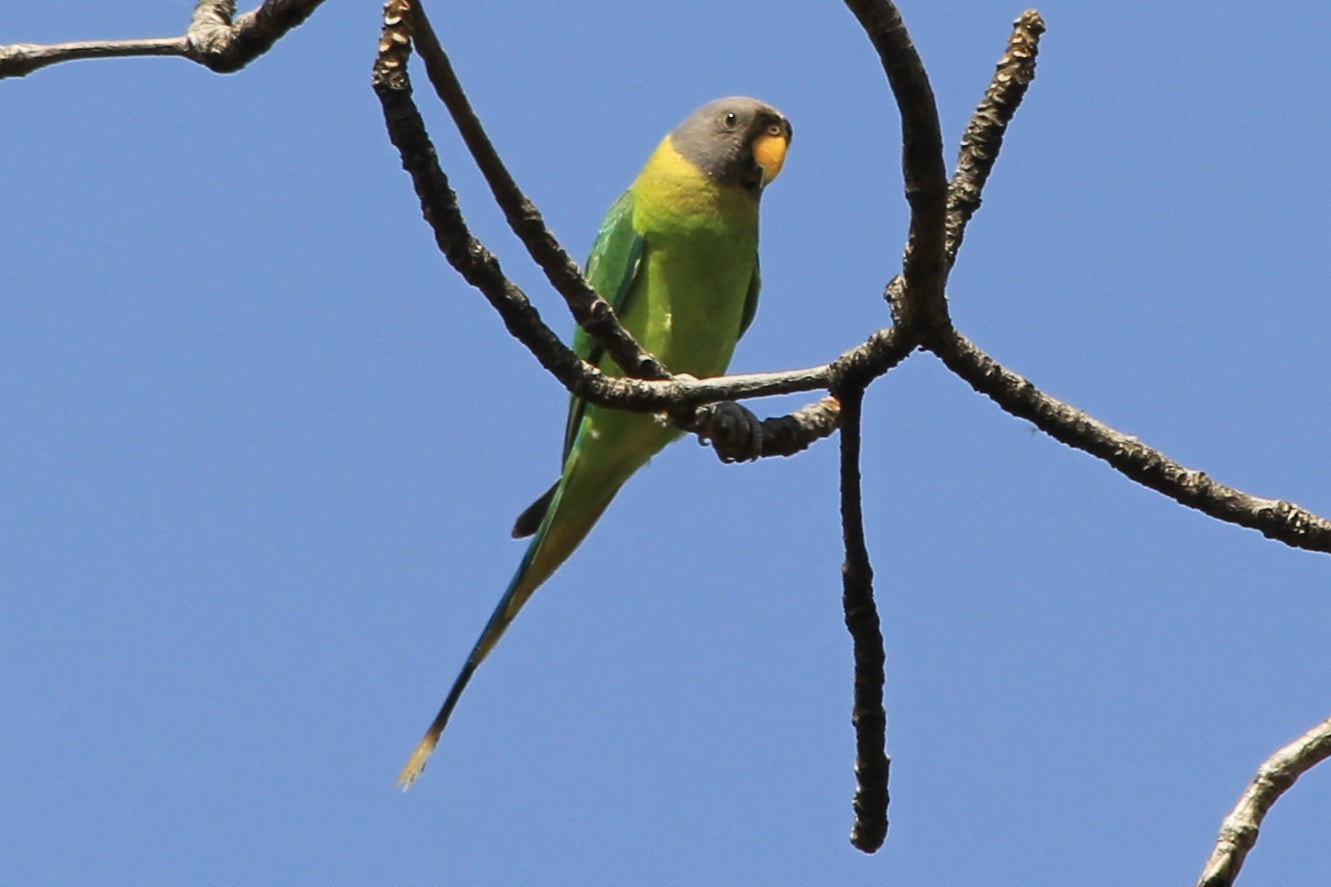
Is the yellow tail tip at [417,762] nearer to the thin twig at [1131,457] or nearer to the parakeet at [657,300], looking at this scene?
the parakeet at [657,300]

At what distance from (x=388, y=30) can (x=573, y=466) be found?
109 inches

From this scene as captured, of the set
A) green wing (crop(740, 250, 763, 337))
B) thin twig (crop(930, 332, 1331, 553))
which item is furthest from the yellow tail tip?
thin twig (crop(930, 332, 1331, 553))

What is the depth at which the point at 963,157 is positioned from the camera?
95.0 inches

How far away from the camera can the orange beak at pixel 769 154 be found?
5.07 meters

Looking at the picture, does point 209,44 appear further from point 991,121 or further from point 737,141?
point 737,141

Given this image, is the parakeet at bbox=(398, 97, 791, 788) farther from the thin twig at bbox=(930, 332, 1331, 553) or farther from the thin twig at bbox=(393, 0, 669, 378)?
the thin twig at bbox=(930, 332, 1331, 553)

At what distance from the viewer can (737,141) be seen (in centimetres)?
509

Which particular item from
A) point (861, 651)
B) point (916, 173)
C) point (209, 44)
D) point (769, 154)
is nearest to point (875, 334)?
point (916, 173)

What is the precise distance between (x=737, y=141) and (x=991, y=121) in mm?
2760

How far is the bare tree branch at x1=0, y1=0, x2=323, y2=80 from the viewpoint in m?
2.51

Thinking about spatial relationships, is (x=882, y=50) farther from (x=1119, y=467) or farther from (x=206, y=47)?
(x=206, y=47)

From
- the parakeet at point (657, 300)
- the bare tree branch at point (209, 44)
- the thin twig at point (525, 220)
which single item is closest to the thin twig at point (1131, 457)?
the thin twig at point (525, 220)

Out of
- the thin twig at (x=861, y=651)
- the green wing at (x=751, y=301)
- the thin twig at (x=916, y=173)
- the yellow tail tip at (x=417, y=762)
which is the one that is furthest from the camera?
the green wing at (x=751, y=301)

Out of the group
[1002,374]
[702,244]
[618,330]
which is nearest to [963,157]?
[1002,374]
